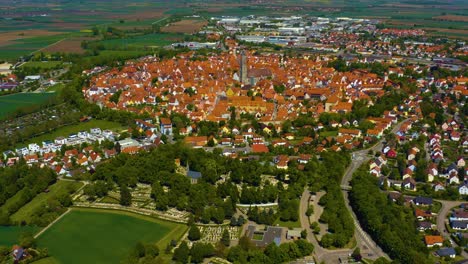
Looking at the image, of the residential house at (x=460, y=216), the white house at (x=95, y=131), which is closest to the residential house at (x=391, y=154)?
the residential house at (x=460, y=216)

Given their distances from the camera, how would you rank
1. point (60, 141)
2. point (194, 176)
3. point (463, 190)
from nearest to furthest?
point (463, 190)
point (194, 176)
point (60, 141)

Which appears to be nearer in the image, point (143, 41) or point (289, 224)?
point (289, 224)

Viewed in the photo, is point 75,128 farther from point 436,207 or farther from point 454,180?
point 454,180

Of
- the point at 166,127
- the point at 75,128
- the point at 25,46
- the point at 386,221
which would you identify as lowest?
the point at 25,46

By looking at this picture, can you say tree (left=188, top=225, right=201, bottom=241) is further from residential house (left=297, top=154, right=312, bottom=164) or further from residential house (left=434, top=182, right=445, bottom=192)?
residential house (left=434, top=182, right=445, bottom=192)

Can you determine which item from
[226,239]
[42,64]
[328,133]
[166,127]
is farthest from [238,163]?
[42,64]

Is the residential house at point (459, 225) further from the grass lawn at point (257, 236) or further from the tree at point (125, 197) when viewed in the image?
the tree at point (125, 197)

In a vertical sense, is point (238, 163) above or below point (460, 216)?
above
